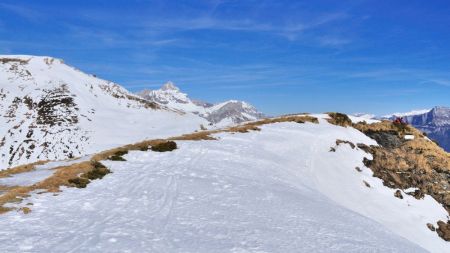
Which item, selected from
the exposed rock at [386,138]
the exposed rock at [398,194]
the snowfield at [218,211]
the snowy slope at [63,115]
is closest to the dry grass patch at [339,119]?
the exposed rock at [386,138]

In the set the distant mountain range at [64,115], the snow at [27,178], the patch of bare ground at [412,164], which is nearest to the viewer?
the snow at [27,178]

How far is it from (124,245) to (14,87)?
9685cm

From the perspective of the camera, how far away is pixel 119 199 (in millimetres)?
18609

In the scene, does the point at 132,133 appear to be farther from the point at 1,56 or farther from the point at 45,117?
the point at 1,56

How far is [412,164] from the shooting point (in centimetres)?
4484

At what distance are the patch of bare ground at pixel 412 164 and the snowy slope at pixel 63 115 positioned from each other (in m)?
42.7

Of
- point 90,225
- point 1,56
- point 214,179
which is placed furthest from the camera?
point 1,56

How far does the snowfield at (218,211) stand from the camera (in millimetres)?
13570

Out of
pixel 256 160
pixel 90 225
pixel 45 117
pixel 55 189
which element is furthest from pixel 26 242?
pixel 45 117

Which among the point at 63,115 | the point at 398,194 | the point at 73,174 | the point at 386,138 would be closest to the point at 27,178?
the point at 73,174

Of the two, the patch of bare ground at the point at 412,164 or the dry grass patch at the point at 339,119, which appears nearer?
the patch of bare ground at the point at 412,164

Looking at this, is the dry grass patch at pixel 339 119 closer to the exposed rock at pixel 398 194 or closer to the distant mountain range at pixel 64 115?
the exposed rock at pixel 398 194

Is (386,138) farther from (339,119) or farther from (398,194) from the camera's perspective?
(398,194)

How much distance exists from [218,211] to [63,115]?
7500 cm
